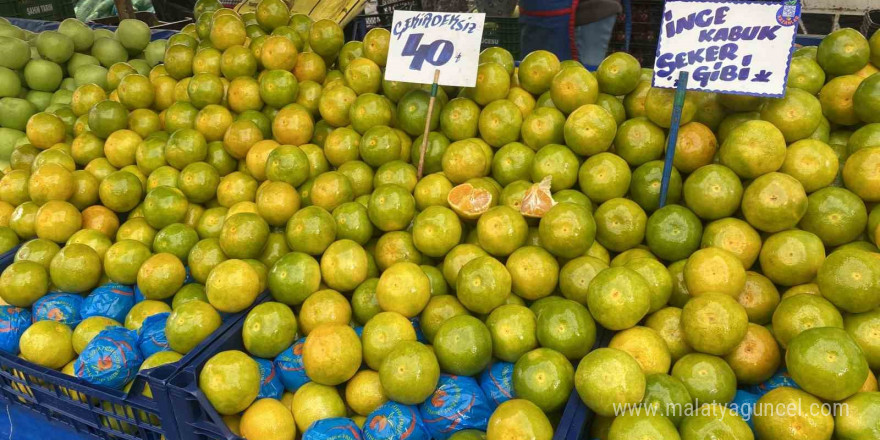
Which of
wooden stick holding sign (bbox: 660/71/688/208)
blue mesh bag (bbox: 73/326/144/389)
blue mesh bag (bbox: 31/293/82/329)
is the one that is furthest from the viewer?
blue mesh bag (bbox: 31/293/82/329)

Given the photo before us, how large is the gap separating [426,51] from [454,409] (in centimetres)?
173

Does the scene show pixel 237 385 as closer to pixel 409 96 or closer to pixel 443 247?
pixel 443 247

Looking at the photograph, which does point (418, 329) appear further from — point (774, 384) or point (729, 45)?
point (729, 45)

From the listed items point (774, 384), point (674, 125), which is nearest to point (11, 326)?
point (674, 125)

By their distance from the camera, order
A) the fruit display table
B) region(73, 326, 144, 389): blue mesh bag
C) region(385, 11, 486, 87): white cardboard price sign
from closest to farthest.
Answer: region(73, 326, 144, 389): blue mesh bag
the fruit display table
region(385, 11, 486, 87): white cardboard price sign

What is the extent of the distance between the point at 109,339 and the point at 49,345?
0.34m

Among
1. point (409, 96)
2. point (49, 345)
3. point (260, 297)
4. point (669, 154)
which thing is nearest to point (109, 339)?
point (49, 345)

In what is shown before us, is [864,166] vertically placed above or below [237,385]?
above

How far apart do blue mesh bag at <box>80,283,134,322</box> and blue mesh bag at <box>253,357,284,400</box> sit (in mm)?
845

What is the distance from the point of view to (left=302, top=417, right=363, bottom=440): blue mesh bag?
1756 mm

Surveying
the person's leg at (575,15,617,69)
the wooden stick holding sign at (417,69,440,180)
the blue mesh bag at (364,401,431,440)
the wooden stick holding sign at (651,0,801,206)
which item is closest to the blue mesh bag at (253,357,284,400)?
the blue mesh bag at (364,401,431,440)

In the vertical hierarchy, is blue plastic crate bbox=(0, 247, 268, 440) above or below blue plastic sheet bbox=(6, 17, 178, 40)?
below

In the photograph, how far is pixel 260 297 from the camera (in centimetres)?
A: 231

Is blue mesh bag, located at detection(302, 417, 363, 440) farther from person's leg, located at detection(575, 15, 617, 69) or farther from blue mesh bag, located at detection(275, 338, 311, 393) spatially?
person's leg, located at detection(575, 15, 617, 69)
